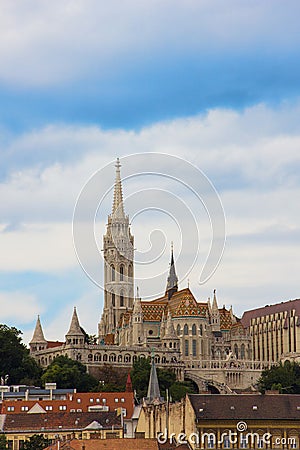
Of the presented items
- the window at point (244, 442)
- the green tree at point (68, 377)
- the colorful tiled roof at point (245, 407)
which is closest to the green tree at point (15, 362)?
the green tree at point (68, 377)

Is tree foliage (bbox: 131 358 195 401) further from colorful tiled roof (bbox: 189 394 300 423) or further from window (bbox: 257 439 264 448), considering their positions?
window (bbox: 257 439 264 448)

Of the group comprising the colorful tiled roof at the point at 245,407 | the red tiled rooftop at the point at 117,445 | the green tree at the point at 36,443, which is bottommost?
the red tiled rooftop at the point at 117,445

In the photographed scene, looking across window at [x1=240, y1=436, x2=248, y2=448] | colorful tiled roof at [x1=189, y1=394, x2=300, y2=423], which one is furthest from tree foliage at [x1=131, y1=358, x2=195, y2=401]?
window at [x1=240, y1=436, x2=248, y2=448]

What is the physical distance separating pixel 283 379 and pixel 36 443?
7880 centimetres

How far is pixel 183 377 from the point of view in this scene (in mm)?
199750

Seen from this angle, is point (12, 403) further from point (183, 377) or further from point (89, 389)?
point (183, 377)

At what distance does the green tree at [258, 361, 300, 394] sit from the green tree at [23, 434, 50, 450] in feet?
221

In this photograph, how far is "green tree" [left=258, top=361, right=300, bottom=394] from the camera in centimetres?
18016

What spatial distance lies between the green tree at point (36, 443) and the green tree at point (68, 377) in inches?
2527

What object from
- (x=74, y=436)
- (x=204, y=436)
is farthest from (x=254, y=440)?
(x=74, y=436)

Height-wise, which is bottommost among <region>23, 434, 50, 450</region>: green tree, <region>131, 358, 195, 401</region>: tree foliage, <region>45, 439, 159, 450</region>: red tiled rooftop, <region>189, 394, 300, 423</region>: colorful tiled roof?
<region>45, 439, 159, 450</region>: red tiled rooftop

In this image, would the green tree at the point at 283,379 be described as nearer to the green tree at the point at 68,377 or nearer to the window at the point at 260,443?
the green tree at the point at 68,377

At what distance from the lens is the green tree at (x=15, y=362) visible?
609 ft

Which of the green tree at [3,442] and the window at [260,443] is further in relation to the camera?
the green tree at [3,442]
